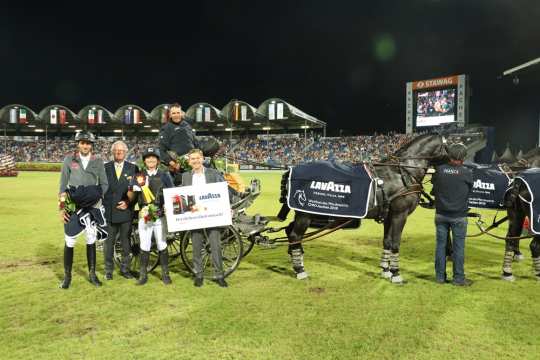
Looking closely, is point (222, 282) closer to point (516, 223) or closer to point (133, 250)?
point (133, 250)

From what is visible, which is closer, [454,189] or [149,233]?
[454,189]

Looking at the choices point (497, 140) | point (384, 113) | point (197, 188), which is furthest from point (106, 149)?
point (197, 188)

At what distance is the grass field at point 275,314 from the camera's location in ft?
11.6

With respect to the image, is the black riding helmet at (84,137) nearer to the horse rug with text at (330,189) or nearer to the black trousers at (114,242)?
the black trousers at (114,242)

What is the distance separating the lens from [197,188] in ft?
17.2

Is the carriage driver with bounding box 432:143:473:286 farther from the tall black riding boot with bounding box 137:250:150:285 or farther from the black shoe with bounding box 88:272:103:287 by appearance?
the black shoe with bounding box 88:272:103:287

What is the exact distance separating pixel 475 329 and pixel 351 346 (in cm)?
152

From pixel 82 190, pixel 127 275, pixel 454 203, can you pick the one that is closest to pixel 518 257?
pixel 454 203

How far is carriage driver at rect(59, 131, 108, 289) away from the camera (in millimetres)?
5094

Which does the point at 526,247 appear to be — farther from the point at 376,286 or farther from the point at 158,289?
the point at 158,289

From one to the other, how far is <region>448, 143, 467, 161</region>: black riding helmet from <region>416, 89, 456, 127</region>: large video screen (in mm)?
34321

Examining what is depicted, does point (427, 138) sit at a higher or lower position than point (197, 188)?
higher

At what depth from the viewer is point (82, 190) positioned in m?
5.05

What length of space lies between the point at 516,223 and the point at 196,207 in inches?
204
